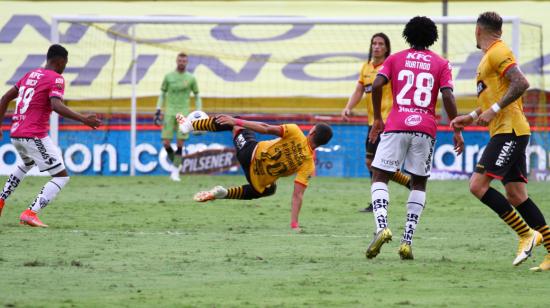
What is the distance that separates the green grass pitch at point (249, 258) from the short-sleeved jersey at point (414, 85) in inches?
52.1

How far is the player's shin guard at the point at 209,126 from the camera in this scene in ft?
39.3

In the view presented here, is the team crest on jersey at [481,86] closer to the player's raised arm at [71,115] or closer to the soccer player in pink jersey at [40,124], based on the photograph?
the player's raised arm at [71,115]

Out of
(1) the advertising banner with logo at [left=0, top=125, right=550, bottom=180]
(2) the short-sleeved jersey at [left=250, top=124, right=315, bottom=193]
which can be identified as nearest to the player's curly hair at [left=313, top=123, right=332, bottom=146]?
(2) the short-sleeved jersey at [left=250, top=124, right=315, bottom=193]

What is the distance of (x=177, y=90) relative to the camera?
73.9 ft

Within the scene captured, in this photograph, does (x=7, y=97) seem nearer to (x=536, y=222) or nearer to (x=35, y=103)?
(x=35, y=103)

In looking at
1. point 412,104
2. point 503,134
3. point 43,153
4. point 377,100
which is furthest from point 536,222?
point 43,153

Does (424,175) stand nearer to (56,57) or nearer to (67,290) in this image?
(67,290)

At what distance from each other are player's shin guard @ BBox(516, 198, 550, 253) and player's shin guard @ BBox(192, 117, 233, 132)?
11.6 feet

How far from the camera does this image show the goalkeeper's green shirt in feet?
73.6

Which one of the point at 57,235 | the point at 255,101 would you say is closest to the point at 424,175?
the point at 57,235

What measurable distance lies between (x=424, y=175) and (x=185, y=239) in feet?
10.0

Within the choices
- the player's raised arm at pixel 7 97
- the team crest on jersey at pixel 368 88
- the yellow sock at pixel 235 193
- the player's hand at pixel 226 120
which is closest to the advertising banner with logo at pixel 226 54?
the team crest on jersey at pixel 368 88

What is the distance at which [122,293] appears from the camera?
26.1 ft

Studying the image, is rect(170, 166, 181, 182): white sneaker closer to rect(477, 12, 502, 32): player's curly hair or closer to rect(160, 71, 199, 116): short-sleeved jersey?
rect(160, 71, 199, 116): short-sleeved jersey
